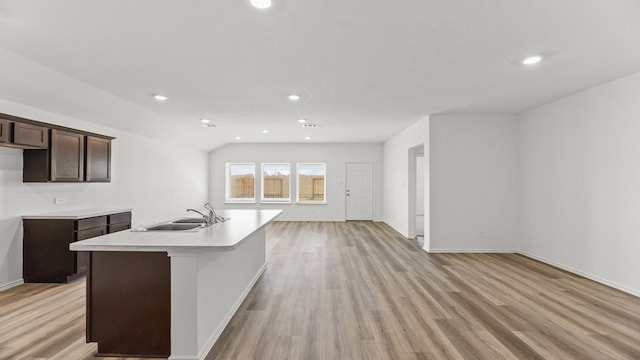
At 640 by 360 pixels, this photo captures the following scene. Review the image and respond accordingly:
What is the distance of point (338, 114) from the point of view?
523cm

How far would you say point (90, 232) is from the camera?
3891 mm

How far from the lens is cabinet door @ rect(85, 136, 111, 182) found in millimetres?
4309

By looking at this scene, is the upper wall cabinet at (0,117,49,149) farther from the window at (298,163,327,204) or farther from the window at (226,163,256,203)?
the window at (298,163,327,204)

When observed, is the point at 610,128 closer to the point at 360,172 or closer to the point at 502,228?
the point at 502,228

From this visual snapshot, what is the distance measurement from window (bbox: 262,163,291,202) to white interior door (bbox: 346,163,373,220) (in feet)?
6.58

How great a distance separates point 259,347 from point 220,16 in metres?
2.51

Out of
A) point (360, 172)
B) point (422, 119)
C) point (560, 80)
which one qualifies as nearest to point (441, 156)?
point (422, 119)

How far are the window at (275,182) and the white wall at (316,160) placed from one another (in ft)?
0.63

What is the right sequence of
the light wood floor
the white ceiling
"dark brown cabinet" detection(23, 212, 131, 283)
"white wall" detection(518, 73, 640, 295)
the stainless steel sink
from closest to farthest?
1. the white ceiling
2. the light wood floor
3. the stainless steel sink
4. "white wall" detection(518, 73, 640, 295)
5. "dark brown cabinet" detection(23, 212, 131, 283)

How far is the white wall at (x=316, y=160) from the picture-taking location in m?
9.20

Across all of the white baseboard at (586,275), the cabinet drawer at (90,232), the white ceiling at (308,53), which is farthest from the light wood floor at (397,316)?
the white ceiling at (308,53)

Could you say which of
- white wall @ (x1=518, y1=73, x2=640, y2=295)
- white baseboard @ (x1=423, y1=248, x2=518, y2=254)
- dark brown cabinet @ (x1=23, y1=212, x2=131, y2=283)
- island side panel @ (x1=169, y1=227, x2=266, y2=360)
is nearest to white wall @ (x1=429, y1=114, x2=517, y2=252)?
white baseboard @ (x1=423, y1=248, x2=518, y2=254)

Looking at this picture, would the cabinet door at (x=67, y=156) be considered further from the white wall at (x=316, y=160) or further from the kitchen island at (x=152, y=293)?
the white wall at (x=316, y=160)

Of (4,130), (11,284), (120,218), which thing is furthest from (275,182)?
(4,130)
